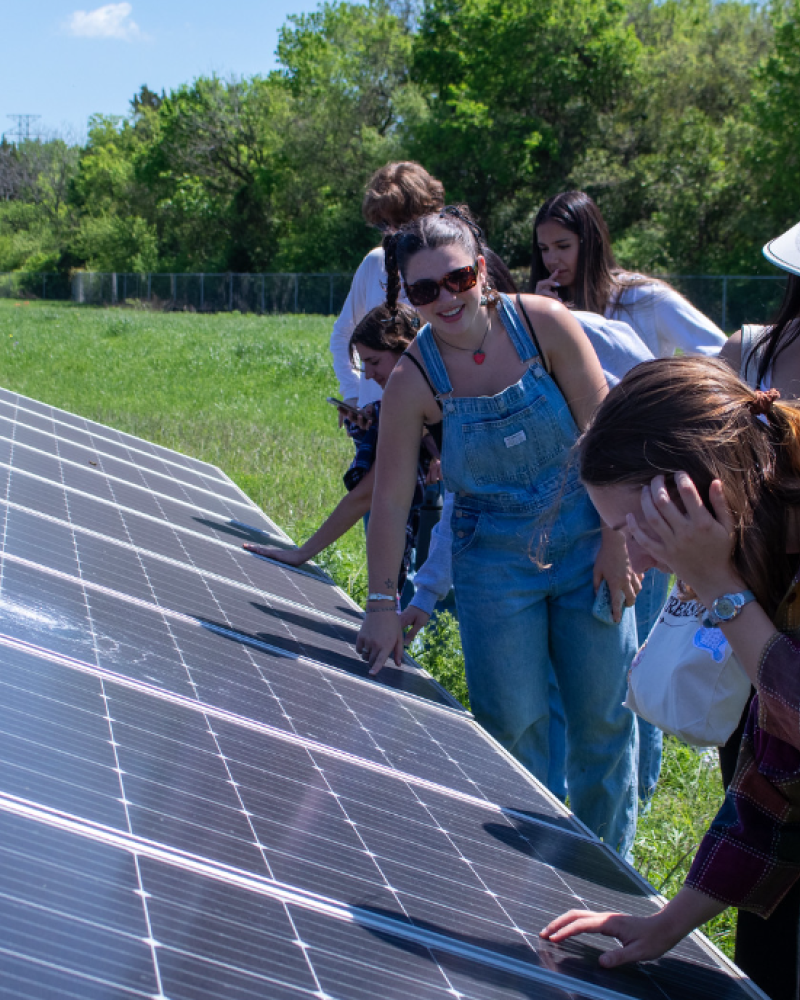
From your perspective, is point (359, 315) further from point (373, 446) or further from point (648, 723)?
point (648, 723)

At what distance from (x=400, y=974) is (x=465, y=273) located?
2.11 metres

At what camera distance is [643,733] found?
4.56 m

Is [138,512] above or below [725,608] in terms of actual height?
below

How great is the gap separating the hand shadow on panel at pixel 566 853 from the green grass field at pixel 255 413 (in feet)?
4.69

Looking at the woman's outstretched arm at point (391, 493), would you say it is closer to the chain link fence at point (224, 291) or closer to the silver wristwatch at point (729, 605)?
the silver wristwatch at point (729, 605)

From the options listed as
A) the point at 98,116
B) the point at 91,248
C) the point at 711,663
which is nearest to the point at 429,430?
the point at 711,663

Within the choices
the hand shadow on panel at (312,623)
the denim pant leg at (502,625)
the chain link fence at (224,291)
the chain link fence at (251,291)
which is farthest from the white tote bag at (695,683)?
the chain link fence at (224,291)

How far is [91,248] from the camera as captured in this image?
7325cm

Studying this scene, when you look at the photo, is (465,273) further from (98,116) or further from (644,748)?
(98,116)

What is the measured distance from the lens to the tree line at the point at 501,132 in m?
40.8

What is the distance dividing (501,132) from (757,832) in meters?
47.0

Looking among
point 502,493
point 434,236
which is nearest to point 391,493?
point 502,493

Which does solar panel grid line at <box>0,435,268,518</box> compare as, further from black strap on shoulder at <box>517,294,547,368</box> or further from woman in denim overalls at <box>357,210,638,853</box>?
black strap on shoulder at <box>517,294,547,368</box>

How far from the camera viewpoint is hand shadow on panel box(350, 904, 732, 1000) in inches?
66.2
